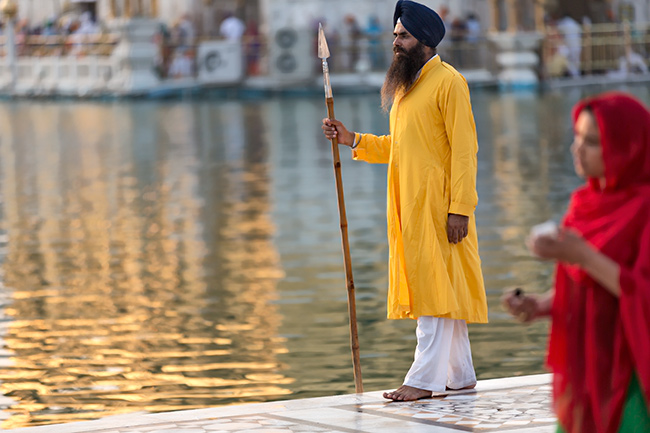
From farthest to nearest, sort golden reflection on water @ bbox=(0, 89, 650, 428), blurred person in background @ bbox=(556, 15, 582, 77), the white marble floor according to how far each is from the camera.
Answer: blurred person in background @ bbox=(556, 15, 582, 77) < golden reflection on water @ bbox=(0, 89, 650, 428) < the white marble floor

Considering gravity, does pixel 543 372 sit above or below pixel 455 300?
below

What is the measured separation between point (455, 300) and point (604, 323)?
210cm

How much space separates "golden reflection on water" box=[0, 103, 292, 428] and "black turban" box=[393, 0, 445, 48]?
1.78 meters

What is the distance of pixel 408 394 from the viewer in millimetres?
5625

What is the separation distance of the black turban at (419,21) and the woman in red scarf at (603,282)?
2.32 m

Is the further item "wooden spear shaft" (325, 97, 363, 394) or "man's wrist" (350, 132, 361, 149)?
"man's wrist" (350, 132, 361, 149)

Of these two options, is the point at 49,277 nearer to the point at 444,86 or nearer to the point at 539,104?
the point at 444,86

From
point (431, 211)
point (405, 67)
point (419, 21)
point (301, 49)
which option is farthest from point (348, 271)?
point (301, 49)

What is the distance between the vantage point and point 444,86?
5.68 meters

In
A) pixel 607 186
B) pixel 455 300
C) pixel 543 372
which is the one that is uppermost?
pixel 607 186

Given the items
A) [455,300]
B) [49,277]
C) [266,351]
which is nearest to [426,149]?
[455,300]

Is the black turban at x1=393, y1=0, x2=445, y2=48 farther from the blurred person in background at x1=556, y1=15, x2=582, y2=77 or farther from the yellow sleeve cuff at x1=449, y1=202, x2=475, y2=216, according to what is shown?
the blurred person in background at x1=556, y1=15, x2=582, y2=77

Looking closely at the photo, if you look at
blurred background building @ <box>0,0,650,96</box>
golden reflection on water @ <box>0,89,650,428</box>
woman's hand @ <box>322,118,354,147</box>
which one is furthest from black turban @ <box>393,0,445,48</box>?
blurred background building @ <box>0,0,650,96</box>

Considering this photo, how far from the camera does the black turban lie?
5754 mm
